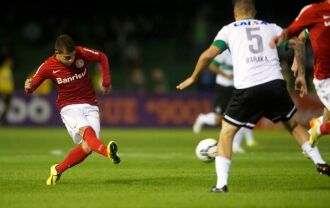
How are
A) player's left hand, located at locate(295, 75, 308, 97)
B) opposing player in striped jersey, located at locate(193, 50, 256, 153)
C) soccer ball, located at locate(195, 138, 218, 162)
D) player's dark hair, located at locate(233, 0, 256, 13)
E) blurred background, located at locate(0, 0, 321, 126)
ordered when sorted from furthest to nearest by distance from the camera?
blurred background, located at locate(0, 0, 321, 126) < opposing player in striped jersey, located at locate(193, 50, 256, 153) < soccer ball, located at locate(195, 138, 218, 162) < player's left hand, located at locate(295, 75, 308, 97) < player's dark hair, located at locate(233, 0, 256, 13)

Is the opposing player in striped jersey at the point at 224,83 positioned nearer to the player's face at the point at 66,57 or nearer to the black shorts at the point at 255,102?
the player's face at the point at 66,57

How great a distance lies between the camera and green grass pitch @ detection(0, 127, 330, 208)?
9258 millimetres

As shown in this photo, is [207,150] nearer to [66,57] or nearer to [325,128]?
[325,128]

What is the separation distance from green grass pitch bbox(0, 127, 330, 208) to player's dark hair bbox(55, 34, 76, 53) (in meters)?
1.94

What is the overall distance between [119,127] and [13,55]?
788cm

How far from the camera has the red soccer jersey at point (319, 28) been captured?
10.2m

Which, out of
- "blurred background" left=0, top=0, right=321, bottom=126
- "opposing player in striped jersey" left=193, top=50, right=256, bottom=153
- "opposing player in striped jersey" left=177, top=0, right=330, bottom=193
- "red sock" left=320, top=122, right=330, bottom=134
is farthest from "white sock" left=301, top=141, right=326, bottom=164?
"blurred background" left=0, top=0, right=321, bottom=126

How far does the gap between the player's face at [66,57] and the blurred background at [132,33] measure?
60.8 feet

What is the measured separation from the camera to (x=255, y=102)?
9.91 meters

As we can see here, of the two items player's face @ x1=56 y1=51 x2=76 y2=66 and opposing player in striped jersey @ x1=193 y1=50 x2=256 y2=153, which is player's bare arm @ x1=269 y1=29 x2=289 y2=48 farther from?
opposing player in striped jersey @ x1=193 y1=50 x2=256 y2=153

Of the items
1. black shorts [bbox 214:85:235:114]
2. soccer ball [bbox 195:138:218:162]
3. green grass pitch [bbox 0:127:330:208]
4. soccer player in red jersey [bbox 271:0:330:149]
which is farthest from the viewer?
black shorts [bbox 214:85:235:114]

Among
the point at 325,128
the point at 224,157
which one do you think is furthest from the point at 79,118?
the point at 325,128

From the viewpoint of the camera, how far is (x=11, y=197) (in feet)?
32.1

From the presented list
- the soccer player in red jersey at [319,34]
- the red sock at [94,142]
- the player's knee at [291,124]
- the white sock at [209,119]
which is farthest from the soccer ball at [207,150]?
the white sock at [209,119]
